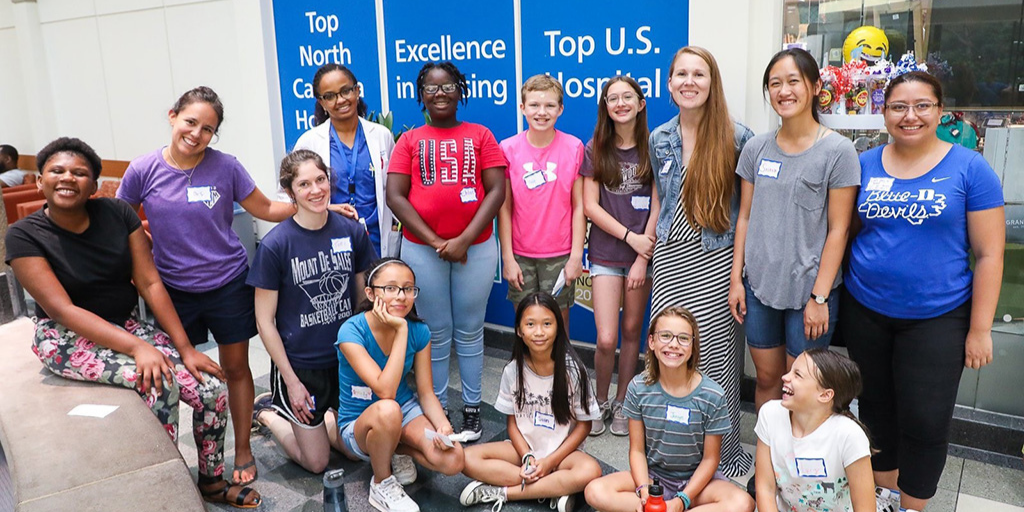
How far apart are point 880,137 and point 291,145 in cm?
418

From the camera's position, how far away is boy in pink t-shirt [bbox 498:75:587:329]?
3.35 meters

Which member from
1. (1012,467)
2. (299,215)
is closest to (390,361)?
(299,215)

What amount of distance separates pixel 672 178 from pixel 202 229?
76.7 inches

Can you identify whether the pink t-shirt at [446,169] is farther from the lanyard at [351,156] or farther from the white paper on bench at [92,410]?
the white paper on bench at [92,410]

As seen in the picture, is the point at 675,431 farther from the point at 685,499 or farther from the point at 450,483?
the point at 450,483

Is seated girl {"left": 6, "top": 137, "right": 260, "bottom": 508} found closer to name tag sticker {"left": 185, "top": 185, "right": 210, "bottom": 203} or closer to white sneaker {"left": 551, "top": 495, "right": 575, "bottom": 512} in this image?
name tag sticker {"left": 185, "top": 185, "right": 210, "bottom": 203}

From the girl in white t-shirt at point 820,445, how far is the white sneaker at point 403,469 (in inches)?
57.2

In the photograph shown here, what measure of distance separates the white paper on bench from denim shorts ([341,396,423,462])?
86 centimetres

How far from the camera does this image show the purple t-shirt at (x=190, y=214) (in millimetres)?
2846

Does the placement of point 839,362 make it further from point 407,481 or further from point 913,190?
point 407,481

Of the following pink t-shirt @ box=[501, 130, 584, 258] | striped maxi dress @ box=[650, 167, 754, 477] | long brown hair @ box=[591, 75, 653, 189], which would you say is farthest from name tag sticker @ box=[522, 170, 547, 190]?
striped maxi dress @ box=[650, 167, 754, 477]

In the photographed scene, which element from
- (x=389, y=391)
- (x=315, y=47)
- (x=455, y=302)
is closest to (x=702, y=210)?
(x=455, y=302)

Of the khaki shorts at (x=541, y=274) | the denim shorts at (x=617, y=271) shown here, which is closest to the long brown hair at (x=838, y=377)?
the denim shorts at (x=617, y=271)

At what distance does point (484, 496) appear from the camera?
2832 mm
